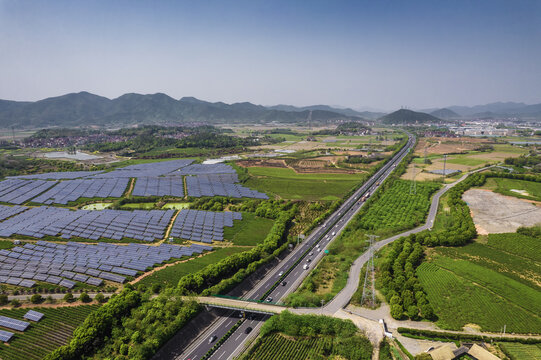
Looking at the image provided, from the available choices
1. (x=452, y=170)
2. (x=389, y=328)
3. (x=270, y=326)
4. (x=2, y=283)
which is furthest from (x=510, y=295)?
(x=452, y=170)

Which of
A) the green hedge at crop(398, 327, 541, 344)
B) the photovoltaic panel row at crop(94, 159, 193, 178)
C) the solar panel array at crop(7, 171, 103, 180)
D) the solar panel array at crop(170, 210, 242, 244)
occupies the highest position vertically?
the photovoltaic panel row at crop(94, 159, 193, 178)

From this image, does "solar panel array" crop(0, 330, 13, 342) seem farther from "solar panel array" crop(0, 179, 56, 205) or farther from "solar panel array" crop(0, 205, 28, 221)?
"solar panel array" crop(0, 179, 56, 205)

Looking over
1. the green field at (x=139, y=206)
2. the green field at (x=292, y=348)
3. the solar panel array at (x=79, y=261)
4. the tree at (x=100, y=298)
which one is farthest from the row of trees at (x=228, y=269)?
the green field at (x=139, y=206)

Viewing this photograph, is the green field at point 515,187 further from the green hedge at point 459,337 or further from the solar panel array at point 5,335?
the solar panel array at point 5,335

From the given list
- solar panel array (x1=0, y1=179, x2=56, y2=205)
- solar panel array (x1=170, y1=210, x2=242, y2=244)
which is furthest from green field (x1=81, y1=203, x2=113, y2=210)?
solar panel array (x1=170, y1=210, x2=242, y2=244)

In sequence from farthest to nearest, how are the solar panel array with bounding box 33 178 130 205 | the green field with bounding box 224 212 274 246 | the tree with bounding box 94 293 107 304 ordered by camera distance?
the solar panel array with bounding box 33 178 130 205
the green field with bounding box 224 212 274 246
the tree with bounding box 94 293 107 304

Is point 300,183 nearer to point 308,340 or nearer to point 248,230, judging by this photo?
point 248,230

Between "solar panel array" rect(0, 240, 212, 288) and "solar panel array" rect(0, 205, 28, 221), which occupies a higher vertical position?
"solar panel array" rect(0, 205, 28, 221)
